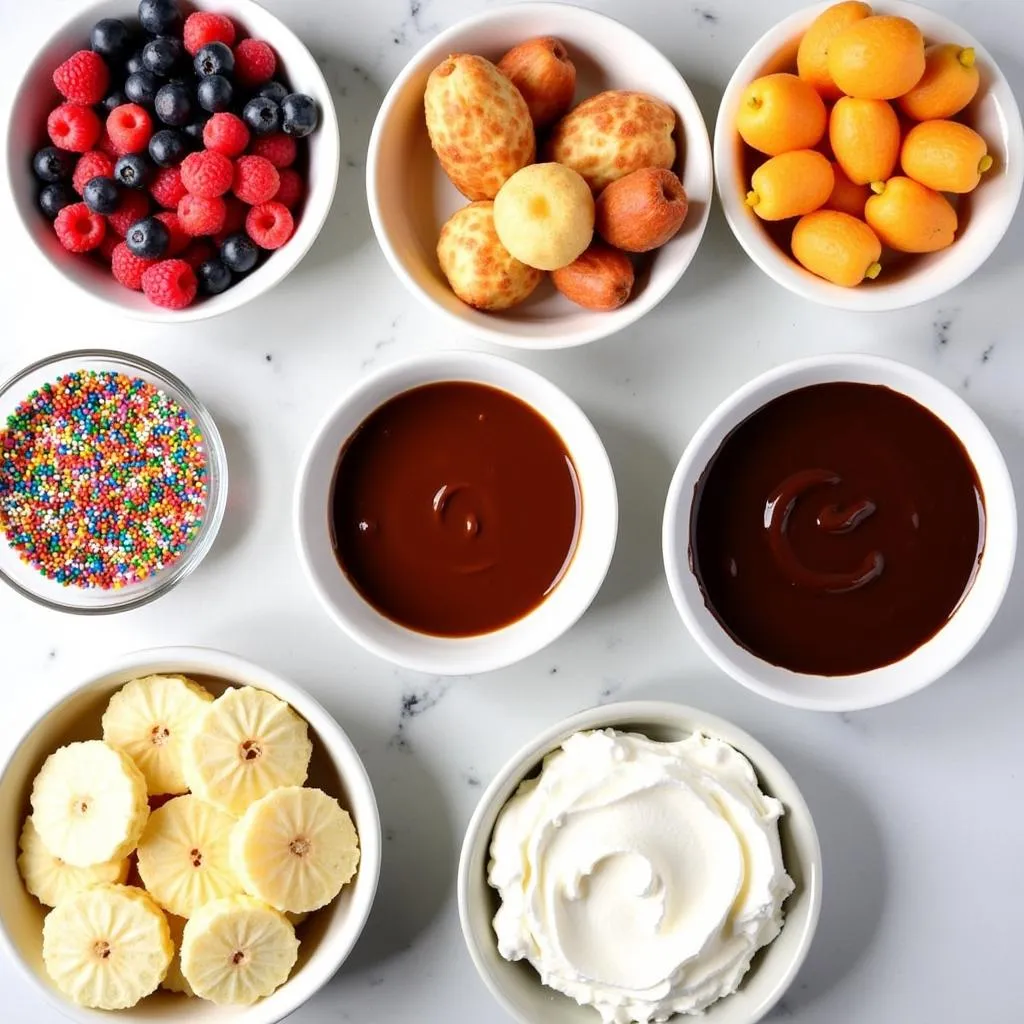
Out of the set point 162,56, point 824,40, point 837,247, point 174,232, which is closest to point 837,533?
point 837,247

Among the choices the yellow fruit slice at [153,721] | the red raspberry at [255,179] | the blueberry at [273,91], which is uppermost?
the blueberry at [273,91]

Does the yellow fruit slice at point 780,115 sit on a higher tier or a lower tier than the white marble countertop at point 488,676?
higher

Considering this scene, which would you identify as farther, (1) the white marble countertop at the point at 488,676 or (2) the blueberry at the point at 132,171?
(1) the white marble countertop at the point at 488,676

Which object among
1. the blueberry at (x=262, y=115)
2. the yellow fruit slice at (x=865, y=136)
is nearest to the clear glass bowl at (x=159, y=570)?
the blueberry at (x=262, y=115)

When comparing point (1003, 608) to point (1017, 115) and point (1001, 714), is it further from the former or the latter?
point (1017, 115)

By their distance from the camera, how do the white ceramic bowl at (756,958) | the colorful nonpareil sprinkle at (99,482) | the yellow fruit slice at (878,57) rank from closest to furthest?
1. the yellow fruit slice at (878,57)
2. the white ceramic bowl at (756,958)
3. the colorful nonpareil sprinkle at (99,482)

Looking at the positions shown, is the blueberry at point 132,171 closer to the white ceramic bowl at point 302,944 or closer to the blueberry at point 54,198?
the blueberry at point 54,198
